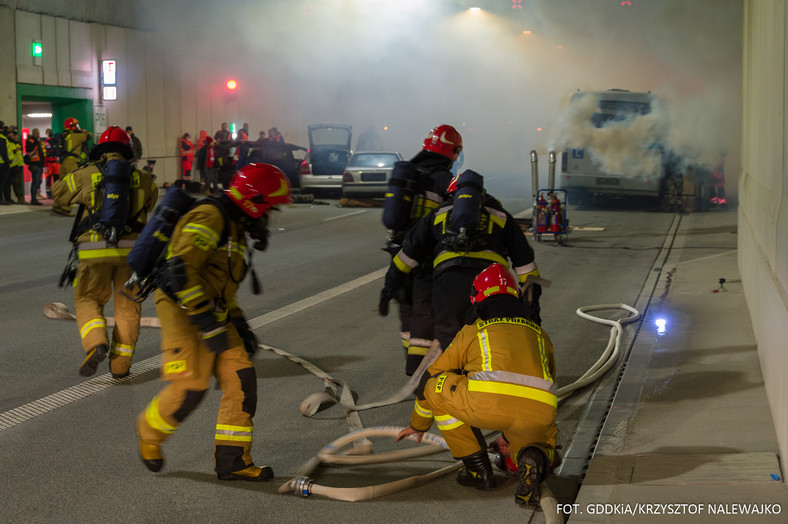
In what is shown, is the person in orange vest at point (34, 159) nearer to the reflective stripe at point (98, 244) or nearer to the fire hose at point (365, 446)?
the reflective stripe at point (98, 244)

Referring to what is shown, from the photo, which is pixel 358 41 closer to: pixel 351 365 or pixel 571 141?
pixel 571 141

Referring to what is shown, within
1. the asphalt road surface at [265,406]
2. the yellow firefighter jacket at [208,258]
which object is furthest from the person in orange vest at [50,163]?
the yellow firefighter jacket at [208,258]

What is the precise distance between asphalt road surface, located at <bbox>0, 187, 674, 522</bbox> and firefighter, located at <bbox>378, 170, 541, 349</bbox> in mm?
810

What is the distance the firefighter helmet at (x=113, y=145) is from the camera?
6.66 metres

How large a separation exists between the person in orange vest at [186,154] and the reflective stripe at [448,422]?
84.8 ft

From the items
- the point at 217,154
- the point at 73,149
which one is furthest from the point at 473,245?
the point at 217,154

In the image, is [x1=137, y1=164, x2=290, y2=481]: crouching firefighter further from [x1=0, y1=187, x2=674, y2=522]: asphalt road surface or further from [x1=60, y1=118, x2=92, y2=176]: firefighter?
[x1=60, y1=118, x2=92, y2=176]: firefighter

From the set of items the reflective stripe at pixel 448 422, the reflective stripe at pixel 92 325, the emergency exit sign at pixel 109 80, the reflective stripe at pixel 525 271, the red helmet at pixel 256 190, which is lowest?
the reflective stripe at pixel 448 422

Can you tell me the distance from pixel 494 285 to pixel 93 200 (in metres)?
3.50

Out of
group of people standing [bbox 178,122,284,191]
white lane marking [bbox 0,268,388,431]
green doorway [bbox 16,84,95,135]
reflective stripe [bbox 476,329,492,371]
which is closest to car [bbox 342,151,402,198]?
group of people standing [bbox 178,122,284,191]

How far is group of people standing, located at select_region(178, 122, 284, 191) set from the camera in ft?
80.6

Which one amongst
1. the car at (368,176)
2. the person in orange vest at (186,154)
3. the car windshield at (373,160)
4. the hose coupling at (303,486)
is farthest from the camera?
the person in orange vest at (186,154)

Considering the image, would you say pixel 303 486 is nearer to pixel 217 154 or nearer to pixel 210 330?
pixel 210 330

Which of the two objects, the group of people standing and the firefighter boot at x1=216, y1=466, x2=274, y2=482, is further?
the group of people standing
